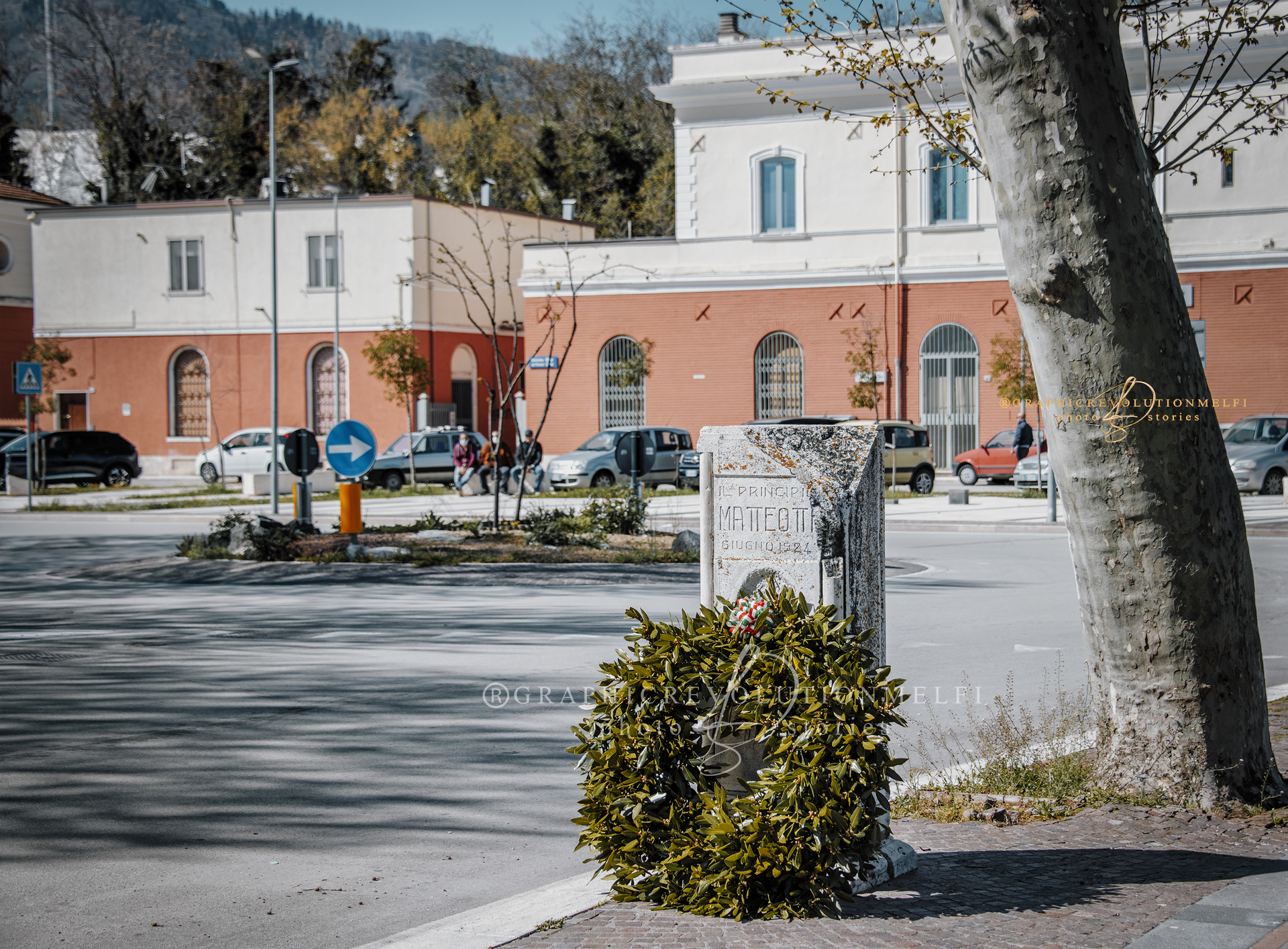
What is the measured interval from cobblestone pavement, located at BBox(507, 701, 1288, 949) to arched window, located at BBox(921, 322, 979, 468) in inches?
1257

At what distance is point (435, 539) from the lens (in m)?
17.9

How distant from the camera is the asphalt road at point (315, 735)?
5.06 m

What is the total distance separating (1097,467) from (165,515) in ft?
77.2

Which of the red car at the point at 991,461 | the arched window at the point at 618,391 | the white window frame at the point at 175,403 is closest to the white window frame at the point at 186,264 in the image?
the white window frame at the point at 175,403

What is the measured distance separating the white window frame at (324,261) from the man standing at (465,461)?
15465 mm

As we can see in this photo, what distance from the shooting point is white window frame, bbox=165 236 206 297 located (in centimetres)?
4541

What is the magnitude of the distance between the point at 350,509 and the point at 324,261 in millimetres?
28644

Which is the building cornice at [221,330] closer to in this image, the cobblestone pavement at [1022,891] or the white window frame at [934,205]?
the white window frame at [934,205]

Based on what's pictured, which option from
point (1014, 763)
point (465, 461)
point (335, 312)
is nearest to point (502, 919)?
point (1014, 763)

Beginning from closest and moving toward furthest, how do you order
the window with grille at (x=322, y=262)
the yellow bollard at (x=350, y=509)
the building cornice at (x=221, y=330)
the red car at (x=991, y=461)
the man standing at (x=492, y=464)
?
the yellow bollard at (x=350, y=509) < the man standing at (x=492, y=464) < the red car at (x=991, y=461) < the building cornice at (x=221, y=330) < the window with grille at (x=322, y=262)

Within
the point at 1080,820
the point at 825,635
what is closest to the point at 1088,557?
the point at 1080,820

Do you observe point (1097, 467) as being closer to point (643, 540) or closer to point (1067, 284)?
point (1067, 284)

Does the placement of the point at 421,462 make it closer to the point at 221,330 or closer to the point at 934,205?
the point at 221,330

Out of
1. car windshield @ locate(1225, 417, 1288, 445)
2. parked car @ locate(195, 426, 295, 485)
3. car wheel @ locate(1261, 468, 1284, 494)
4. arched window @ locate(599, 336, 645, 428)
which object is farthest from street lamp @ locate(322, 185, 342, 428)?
car wheel @ locate(1261, 468, 1284, 494)
